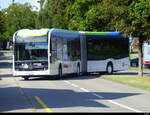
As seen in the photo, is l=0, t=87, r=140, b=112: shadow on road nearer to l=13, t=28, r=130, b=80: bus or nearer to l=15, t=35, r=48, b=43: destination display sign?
l=13, t=28, r=130, b=80: bus

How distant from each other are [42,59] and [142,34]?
610cm

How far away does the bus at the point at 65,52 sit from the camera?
3092 cm

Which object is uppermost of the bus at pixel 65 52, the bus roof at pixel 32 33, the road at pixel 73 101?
the bus roof at pixel 32 33

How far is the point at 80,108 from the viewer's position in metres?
15.8

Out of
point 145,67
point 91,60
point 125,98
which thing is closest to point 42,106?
point 125,98

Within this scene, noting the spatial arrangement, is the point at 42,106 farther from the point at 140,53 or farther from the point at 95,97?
the point at 140,53

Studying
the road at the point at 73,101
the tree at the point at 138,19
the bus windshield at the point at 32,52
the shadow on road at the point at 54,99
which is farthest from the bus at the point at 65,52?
the shadow on road at the point at 54,99

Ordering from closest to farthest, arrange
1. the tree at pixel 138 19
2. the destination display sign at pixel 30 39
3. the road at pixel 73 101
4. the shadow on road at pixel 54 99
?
the road at pixel 73 101 → the shadow on road at pixel 54 99 → the tree at pixel 138 19 → the destination display sign at pixel 30 39

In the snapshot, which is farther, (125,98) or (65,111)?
(125,98)

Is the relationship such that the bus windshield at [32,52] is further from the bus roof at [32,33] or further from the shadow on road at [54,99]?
the shadow on road at [54,99]

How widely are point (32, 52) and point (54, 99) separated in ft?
40.2

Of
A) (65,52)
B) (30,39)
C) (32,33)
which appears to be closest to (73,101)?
(30,39)

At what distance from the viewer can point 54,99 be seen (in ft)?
62.3

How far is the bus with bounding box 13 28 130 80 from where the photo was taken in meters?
30.9
